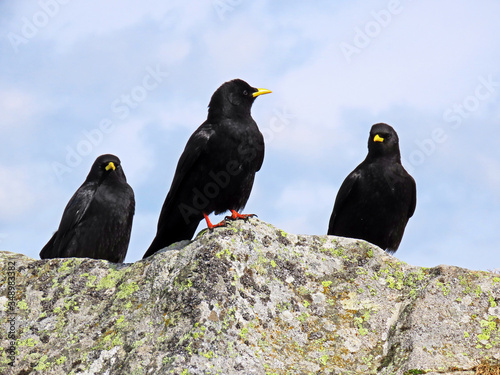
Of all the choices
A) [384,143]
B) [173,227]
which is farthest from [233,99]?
[384,143]

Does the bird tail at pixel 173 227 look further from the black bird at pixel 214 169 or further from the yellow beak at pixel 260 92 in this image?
the yellow beak at pixel 260 92

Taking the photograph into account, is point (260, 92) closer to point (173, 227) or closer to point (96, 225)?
point (173, 227)

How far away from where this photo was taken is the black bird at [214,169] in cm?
772

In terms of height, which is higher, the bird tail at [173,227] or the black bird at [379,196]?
the black bird at [379,196]

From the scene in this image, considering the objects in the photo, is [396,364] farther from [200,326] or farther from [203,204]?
[203,204]

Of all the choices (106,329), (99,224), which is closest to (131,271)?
(106,329)

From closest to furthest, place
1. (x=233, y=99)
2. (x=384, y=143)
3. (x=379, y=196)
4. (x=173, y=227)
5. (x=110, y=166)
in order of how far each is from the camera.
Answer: (x=173, y=227), (x=233, y=99), (x=379, y=196), (x=384, y=143), (x=110, y=166)

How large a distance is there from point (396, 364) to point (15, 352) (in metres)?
2.84

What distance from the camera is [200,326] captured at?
428 cm

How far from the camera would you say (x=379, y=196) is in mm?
9242

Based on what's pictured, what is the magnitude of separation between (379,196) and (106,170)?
14.8 feet

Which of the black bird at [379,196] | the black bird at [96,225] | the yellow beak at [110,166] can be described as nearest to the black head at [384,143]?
the black bird at [379,196]

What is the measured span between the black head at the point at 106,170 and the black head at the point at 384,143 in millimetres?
4199

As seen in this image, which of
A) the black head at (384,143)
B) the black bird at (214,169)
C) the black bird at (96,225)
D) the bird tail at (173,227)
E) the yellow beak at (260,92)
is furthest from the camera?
the black bird at (96,225)
